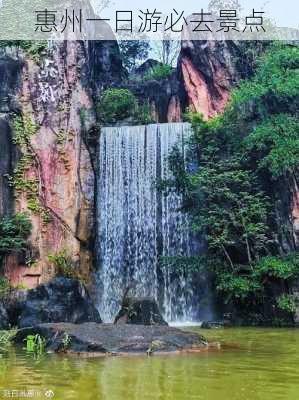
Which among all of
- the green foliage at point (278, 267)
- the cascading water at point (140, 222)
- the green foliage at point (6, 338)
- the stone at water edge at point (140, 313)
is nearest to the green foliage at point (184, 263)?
the cascading water at point (140, 222)

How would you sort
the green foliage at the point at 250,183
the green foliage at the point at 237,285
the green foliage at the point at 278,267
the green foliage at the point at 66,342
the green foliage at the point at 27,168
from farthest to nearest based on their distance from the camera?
the green foliage at the point at 27,168
the green foliage at the point at 250,183
the green foliage at the point at 237,285
the green foliage at the point at 278,267
the green foliage at the point at 66,342

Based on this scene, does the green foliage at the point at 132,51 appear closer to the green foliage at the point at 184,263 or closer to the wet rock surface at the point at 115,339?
the green foliage at the point at 184,263

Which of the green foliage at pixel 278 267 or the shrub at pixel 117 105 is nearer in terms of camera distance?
the green foliage at pixel 278 267

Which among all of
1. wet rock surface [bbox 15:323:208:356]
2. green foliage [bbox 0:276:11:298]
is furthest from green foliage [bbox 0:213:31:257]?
wet rock surface [bbox 15:323:208:356]

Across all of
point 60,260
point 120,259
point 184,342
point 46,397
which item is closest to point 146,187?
point 120,259

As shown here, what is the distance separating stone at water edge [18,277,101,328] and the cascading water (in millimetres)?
2688

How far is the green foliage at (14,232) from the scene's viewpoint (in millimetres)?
14555

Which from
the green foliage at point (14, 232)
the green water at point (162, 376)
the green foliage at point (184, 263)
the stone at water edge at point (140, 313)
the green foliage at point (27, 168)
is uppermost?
the green foliage at point (27, 168)

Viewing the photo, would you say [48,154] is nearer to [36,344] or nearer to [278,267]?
[278,267]

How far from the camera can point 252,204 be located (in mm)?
14219

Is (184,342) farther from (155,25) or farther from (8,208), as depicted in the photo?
(155,25)

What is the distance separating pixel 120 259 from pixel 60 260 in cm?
186

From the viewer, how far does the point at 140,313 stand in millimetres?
11430

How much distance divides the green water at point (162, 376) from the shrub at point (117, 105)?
12.1 meters
